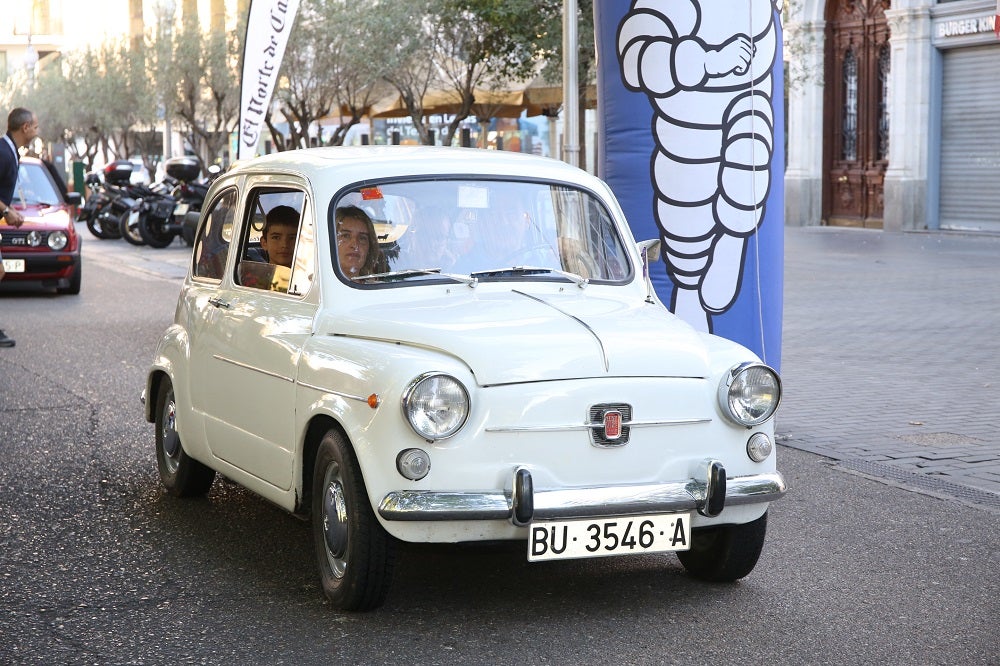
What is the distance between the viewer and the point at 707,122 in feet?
25.1

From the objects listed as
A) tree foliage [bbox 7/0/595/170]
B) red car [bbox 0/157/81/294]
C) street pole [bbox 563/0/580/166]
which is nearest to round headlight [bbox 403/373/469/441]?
street pole [bbox 563/0/580/166]

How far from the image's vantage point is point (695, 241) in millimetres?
7832

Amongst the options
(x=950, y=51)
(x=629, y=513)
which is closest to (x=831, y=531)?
(x=629, y=513)

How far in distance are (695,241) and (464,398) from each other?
364 centimetres

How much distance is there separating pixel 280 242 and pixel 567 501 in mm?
1856

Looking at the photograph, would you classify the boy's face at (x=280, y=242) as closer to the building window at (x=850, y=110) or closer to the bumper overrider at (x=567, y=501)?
the bumper overrider at (x=567, y=501)

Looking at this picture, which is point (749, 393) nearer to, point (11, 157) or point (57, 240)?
point (11, 157)

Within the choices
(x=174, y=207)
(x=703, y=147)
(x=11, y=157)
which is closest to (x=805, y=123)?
(x=174, y=207)

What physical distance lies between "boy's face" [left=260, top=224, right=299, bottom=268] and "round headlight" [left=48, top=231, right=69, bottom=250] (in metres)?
11.3

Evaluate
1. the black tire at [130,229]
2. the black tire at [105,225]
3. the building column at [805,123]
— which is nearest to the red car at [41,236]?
the black tire at [130,229]

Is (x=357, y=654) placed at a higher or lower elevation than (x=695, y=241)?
lower

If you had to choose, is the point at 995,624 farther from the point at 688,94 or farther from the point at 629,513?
the point at 688,94

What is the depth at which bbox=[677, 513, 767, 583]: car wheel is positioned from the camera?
4.98 m

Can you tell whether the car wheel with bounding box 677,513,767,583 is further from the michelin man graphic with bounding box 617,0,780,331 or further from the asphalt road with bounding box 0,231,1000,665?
the michelin man graphic with bounding box 617,0,780,331
